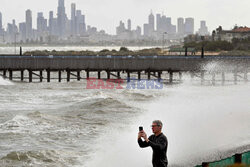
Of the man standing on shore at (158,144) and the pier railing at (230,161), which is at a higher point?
the man standing on shore at (158,144)

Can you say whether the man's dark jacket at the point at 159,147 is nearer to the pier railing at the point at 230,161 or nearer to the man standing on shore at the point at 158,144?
the man standing on shore at the point at 158,144

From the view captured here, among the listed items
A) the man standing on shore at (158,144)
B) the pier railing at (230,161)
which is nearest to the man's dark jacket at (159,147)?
the man standing on shore at (158,144)

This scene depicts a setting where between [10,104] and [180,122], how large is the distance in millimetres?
22704

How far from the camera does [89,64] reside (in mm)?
69875

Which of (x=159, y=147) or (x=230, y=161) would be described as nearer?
(x=159, y=147)

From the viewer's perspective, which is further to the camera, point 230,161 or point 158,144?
point 230,161

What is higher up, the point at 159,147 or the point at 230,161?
the point at 159,147

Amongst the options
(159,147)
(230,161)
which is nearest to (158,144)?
(159,147)

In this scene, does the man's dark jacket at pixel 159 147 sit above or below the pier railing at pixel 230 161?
above

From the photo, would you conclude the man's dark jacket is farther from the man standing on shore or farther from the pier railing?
the pier railing

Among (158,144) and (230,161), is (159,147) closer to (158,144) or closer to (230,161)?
(158,144)

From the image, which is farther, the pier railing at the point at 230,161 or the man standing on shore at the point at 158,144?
the pier railing at the point at 230,161

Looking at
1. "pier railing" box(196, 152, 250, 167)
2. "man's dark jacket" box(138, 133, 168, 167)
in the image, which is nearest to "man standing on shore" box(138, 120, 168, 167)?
"man's dark jacket" box(138, 133, 168, 167)

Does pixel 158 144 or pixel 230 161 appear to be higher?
pixel 158 144
